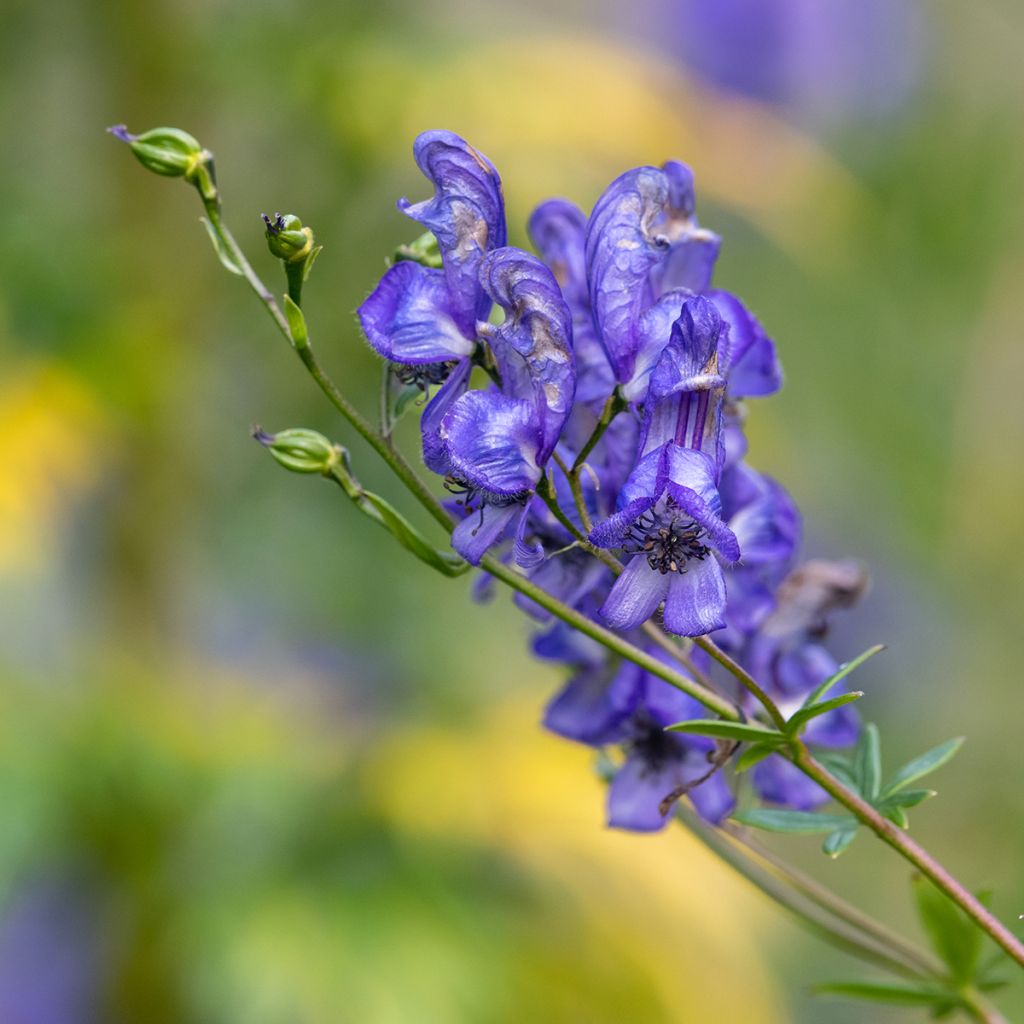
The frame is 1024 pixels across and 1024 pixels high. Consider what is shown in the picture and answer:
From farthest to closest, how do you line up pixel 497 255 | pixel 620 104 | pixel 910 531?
pixel 910 531 < pixel 620 104 < pixel 497 255

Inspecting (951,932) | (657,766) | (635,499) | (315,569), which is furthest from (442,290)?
(315,569)

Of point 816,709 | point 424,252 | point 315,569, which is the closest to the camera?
point 816,709

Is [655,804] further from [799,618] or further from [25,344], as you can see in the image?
[25,344]

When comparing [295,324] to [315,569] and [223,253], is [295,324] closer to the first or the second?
[223,253]

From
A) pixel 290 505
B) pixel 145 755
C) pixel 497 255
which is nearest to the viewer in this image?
pixel 497 255

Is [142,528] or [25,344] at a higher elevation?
[25,344]

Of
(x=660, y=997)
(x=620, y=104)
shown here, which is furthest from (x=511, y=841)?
(x=620, y=104)
